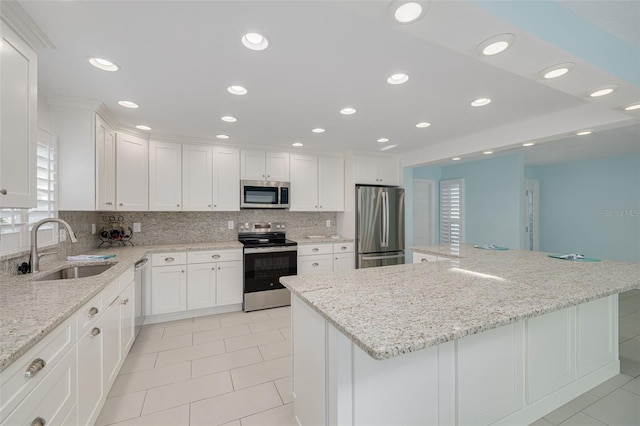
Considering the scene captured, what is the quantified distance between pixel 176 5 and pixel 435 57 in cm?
145

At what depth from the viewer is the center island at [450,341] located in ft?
3.71

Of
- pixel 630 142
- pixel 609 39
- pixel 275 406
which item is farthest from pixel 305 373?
pixel 630 142

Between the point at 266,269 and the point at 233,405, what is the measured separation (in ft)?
6.20

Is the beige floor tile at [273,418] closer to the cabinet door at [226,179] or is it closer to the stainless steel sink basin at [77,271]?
the stainless steel sink basin at [77,271]

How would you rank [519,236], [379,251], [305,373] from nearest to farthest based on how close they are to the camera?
[305,373] → [379,251] → [519,236]

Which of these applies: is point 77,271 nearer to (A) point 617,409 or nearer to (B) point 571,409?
(B) point 571,409

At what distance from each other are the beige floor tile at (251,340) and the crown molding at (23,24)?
2.61m

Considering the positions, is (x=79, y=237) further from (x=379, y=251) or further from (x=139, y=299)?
(x=379, y=251)

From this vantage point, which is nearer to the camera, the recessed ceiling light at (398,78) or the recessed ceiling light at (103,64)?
the recessed ceiling light at (103,64)

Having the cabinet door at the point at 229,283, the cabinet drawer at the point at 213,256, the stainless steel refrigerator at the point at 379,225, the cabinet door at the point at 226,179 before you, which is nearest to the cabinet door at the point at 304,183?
the stainless steel refrigerator at the point at 379,225

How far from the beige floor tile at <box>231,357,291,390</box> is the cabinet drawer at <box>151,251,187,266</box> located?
1.58 meters

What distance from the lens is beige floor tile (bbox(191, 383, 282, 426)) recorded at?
1.75m

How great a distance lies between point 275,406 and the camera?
1864 mm

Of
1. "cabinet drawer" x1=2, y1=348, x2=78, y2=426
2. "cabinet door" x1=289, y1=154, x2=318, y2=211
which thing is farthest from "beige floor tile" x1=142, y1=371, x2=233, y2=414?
"cabinet door" x1=289, y1=154, x2=318, y2=211
